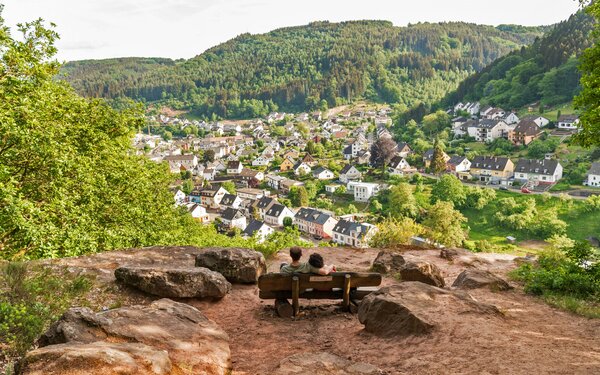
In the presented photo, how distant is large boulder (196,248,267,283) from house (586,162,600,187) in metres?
71.2

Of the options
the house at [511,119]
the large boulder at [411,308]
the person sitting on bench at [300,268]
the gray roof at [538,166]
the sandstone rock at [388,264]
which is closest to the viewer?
the large boulder at [411,308]

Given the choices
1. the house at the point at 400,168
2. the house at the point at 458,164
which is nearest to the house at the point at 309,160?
the house at the point at 400,168

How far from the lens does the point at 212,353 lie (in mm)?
5594

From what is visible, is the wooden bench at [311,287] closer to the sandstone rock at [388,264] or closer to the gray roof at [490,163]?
the sandstone rock at [388,264]

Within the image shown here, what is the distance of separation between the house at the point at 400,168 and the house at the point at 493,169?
11617mm

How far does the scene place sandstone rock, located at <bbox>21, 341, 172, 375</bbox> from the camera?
4.00 m

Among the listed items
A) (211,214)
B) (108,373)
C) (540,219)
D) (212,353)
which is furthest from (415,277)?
(211,214)

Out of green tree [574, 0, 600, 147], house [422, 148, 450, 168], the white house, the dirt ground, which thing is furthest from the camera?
the white house

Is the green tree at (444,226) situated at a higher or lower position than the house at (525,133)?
lower

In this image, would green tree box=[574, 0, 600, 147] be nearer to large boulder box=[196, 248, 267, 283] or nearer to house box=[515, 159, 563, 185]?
large boulder box=[196, 248, 267, 283]

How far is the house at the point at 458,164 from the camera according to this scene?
80500 mm

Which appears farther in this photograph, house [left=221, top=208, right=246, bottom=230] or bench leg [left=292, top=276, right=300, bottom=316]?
house [left=221, top=208, right=246, bottom=230]

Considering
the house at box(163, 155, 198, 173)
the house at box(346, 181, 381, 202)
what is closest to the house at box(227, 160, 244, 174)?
the house at box(163, 155, 198, 173)

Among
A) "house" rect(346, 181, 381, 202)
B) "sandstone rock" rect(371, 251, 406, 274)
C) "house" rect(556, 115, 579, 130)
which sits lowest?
"house" rect(346, 181, 381, 202)
